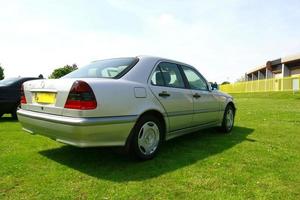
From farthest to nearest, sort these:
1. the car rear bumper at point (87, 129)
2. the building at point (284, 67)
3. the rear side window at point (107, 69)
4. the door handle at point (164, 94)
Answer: the building at point (284, 67)
the door handle at point (164, 94)
the rear side window at point (107, 69)
the car rear bumper at point (87, 129)

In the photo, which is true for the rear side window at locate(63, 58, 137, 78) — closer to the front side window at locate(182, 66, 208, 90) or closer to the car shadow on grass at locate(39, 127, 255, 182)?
the car shadow on grass at locate(39, 127, 255, 182)

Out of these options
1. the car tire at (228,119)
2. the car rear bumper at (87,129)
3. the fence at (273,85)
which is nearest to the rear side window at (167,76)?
the car rear bumper at (87,129)

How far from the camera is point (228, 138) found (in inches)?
235

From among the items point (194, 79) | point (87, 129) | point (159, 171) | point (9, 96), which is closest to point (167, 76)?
point (194, 79)

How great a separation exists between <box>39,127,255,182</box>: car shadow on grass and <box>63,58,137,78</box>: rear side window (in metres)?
1.09

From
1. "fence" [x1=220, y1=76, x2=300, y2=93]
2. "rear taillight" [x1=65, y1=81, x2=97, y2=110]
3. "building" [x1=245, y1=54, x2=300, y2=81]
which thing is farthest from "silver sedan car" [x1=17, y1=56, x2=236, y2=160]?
"building" [x1=245, y1=54, x2=300, y2=81]

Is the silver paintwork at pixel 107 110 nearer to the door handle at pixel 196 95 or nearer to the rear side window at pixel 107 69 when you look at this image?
the rear side window at pixel 107 69

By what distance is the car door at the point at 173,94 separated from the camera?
4.43m

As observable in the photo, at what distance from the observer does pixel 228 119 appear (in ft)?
22.0

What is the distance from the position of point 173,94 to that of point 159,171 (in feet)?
4.60

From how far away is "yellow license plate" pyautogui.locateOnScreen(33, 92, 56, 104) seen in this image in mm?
3812

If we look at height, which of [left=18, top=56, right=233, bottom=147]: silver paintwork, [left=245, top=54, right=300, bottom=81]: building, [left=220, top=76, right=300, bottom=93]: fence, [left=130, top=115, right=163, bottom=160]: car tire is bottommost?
[left=130, top=115, right=163, bottom=160]: car tire

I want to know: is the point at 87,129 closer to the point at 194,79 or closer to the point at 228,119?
the point at 194,79

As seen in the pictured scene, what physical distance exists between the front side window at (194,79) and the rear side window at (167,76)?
0.30 meters
